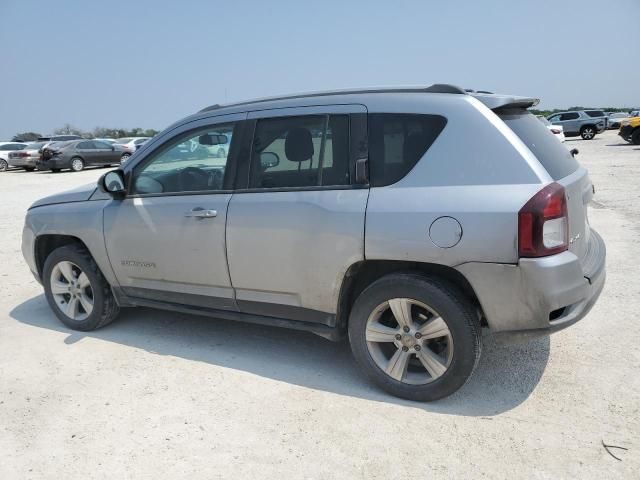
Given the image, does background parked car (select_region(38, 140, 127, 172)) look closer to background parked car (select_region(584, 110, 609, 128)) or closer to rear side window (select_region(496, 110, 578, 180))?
rear side window (select_region(496, 110, 578, 180))

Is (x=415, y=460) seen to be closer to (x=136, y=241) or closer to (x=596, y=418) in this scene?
(x=596, y=418)

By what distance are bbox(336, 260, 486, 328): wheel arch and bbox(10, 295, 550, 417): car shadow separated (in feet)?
1.48

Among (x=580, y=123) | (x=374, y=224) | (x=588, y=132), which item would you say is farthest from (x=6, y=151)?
(x=588, y=132)

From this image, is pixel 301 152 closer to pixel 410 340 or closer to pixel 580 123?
pixel 410 340

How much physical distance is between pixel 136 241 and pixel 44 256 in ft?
4.53

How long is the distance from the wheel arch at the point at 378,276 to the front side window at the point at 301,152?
1.85 ft

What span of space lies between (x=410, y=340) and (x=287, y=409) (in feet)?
2.83

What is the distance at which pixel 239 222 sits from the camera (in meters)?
3.42

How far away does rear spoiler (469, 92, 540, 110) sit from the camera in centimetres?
295

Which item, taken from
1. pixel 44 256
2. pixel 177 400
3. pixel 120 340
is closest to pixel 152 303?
pixel 120 340

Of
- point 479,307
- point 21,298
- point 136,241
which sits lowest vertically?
point 21,298

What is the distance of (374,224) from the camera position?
9.68ft

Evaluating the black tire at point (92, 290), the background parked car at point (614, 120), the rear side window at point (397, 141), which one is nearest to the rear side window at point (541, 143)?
the rear side window at point (397, 141)

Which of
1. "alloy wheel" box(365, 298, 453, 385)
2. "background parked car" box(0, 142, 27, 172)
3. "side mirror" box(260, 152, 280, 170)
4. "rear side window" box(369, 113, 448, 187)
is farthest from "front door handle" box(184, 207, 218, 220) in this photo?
"background parked car" box(0, 142, 27, 172)
